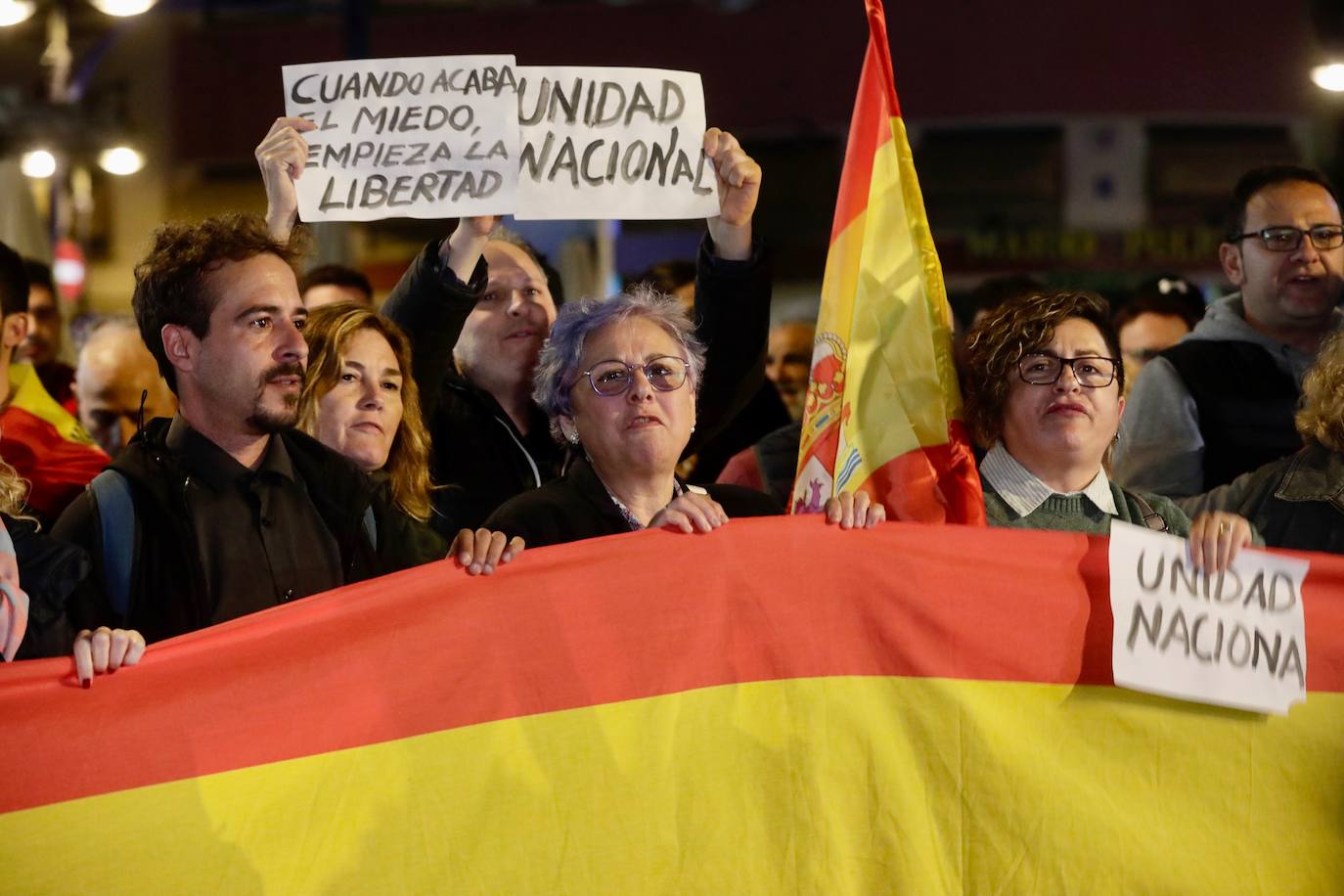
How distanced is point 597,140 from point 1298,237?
71.7 inches

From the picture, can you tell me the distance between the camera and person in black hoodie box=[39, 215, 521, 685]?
2.71 metres

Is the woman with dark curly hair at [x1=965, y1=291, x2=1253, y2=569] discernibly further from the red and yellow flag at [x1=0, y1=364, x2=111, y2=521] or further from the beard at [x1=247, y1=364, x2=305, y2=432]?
the red and yellow flag at [x1=0, y1=364, x2=111, y2=521]

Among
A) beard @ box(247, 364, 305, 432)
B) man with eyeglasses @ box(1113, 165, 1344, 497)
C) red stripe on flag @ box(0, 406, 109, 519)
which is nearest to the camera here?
beard @ box(247, 364, 305, 432)

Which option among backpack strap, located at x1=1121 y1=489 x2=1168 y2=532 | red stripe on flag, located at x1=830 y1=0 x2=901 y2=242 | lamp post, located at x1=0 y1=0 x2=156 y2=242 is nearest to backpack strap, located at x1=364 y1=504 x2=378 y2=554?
red stripe on flag, located at x1=830 y1=0 x2=901 y2=242

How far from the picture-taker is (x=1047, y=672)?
2738mm

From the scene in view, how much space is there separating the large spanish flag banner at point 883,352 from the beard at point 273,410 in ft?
3.19

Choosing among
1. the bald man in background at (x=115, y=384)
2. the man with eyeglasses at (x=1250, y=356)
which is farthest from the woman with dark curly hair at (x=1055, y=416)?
the bald man in background at (x=115, y=384)

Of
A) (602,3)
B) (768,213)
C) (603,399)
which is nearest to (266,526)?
(603,399)

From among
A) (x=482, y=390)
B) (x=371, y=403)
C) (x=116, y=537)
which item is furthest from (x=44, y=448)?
(x=116, y=537)

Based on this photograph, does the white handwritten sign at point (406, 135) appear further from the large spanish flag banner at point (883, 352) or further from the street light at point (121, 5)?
the street light at point (121, 5)

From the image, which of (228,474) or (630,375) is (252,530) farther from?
(630,375)

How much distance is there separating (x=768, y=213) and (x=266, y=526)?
12072 millimetres

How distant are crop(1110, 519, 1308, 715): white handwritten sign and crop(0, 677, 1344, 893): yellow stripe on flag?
0.18 ft

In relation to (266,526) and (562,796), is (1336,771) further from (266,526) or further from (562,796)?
(266,526)
